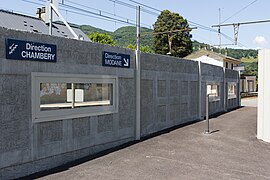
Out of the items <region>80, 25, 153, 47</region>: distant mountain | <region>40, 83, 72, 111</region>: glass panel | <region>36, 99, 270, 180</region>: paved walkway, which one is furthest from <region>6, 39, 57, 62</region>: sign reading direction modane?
<region>80, 25, 153, 47</region>: distant mountain

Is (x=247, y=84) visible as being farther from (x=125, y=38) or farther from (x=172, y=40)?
(x=125, y=38)

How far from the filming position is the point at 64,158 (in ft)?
21.1

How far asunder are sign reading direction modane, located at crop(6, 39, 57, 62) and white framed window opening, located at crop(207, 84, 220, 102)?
11.4m

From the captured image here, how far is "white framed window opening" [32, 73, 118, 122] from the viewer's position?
5902 millimetres

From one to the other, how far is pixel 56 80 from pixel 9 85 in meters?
1.16

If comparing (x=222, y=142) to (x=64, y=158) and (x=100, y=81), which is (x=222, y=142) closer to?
(x=100, y=81)

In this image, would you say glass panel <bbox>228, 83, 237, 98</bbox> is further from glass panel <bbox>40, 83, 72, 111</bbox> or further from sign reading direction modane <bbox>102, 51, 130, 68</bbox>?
glass panel <bbox>40, 83, 72, 111</bbox>

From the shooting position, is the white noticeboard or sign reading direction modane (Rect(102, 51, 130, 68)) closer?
the white noticeboard

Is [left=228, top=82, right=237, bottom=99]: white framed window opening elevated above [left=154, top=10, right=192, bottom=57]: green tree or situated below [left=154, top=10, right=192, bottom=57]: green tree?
below

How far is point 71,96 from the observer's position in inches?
264

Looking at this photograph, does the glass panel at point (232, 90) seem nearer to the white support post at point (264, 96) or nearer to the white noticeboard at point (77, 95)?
the white support post at point (264, 96)

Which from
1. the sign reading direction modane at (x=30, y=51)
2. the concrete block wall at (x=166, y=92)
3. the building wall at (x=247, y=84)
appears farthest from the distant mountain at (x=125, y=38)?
the sign reading direction modane at (x=30, y=51)

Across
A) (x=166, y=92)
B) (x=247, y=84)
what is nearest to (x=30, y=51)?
(x=166, y=92)

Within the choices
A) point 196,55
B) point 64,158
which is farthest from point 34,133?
point 196,55
